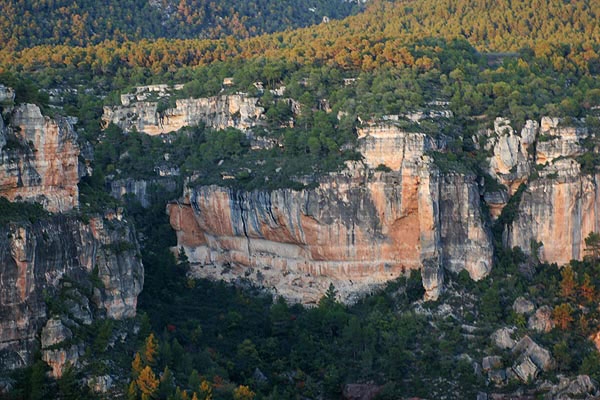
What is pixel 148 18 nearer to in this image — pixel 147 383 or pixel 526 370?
pixel 526 370

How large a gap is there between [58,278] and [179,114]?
75.0ft

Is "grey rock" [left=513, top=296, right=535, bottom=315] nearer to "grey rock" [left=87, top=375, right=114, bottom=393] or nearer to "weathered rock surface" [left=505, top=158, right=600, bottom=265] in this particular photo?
"weathered rock surface" [left=505, top=158, right=600, bottom=265]

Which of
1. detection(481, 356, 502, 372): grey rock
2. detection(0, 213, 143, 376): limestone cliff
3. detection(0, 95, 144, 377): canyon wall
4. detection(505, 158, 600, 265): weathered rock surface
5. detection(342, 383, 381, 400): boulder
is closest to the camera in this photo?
detection(0, 213, 143, 376): limestone cliff

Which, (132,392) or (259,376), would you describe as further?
(259,376)

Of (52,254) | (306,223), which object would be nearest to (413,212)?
(306,223)

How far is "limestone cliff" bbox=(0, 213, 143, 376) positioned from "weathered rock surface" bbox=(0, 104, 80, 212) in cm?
115

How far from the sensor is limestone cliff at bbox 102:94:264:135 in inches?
2918

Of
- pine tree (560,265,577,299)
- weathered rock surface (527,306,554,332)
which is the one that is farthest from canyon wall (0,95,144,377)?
pine tree (560,265,577,299)

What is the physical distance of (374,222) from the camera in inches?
2625

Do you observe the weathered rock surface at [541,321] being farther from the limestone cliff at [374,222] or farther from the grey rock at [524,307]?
the limestone cliff at [374,222]

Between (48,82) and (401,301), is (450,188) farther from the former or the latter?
(48,82)

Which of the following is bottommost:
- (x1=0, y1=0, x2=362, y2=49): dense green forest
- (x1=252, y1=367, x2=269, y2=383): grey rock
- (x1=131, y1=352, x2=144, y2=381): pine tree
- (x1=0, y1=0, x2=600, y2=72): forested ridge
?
(x1=252, y1=367, x2=269, y2=383): grey rock

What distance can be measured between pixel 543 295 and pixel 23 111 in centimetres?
2233

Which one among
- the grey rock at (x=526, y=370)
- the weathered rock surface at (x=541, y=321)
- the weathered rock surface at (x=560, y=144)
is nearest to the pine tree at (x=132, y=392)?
the grey rock at (x=526, y=370)
